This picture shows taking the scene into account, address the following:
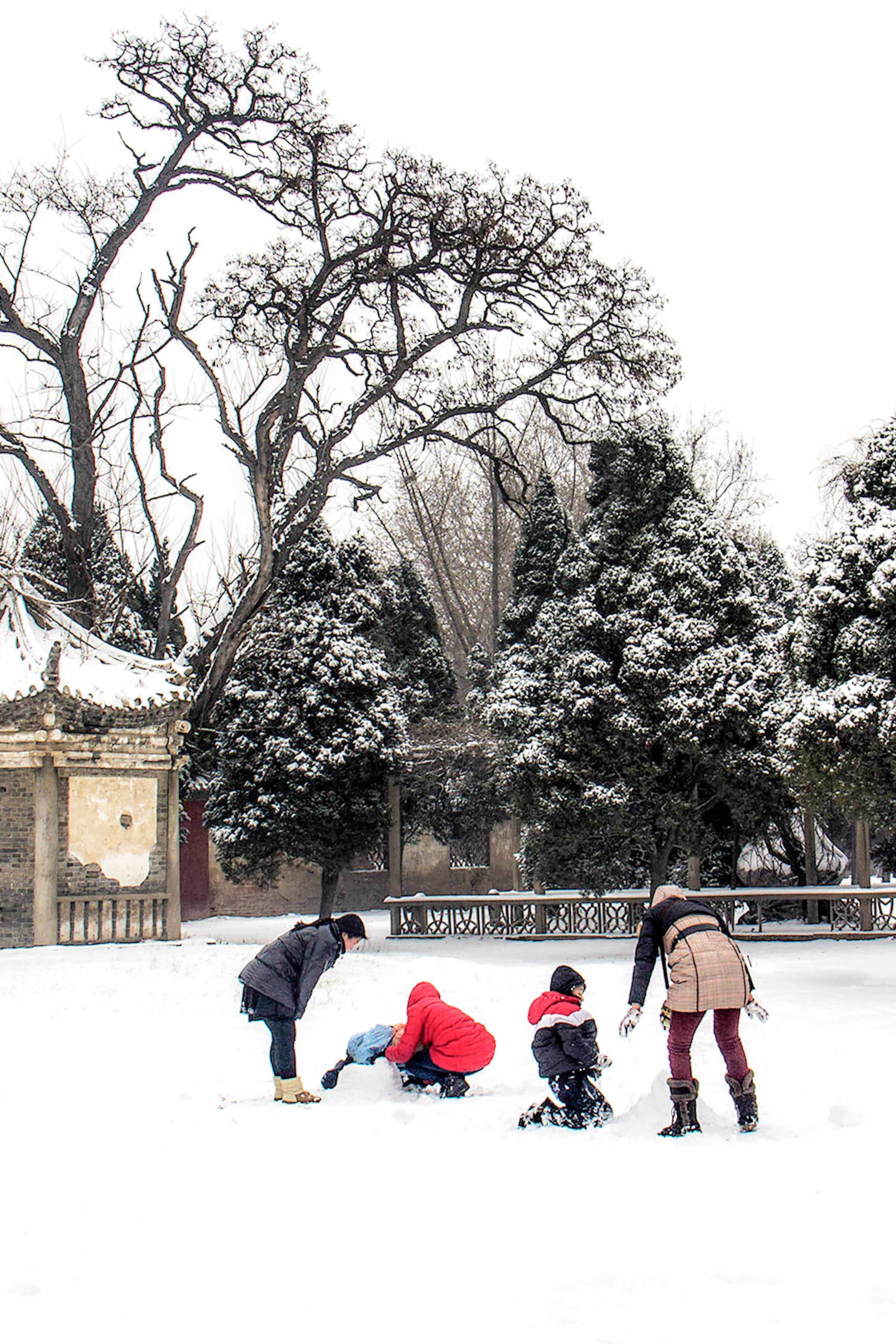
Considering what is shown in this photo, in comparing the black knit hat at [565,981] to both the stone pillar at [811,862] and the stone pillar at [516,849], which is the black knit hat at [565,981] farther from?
the stone pillar at [516,849]

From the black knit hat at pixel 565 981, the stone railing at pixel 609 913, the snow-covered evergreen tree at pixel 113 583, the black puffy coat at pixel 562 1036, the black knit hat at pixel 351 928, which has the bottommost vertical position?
the stone railing at pixel 609 913

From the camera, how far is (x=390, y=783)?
77.1ft

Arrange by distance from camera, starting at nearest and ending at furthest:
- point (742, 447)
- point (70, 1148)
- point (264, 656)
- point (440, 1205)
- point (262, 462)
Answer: point (440, 1205) → point (70, 1148) → point (262, 462) → point (264, 656) → point (742, 447)

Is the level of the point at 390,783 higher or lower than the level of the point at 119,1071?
higher

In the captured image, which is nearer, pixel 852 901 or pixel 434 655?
pixel 852 901

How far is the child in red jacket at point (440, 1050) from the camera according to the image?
788 centimetres

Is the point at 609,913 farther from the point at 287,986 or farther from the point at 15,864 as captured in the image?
the point at 287,986

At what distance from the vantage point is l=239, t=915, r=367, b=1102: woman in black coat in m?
7.75

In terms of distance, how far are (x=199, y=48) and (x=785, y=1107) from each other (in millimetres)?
19027

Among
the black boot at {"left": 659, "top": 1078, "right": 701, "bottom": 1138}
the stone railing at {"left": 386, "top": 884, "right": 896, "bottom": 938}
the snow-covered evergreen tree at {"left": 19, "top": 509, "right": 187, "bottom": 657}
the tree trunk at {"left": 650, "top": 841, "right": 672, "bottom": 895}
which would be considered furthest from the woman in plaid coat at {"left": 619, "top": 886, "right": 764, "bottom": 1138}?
the snow-covered evergreen tree at {"left": 19, "top": 509, "right": 187, "bottom": 657}

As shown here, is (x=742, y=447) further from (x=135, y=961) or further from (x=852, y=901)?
(x=135, y=961)

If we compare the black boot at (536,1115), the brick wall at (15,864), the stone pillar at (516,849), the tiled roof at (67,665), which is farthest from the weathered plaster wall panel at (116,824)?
the black boot at (536,1115)

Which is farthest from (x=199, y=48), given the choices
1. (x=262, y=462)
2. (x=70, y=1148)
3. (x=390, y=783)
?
(x=70, y=1148)

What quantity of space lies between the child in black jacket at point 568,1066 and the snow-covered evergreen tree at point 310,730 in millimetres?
15851
